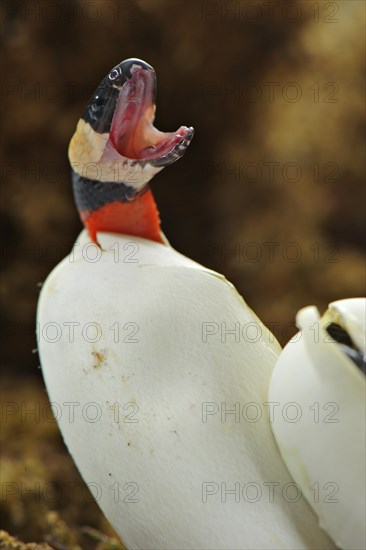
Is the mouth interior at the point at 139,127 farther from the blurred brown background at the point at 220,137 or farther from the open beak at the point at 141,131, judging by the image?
the blurred brown background at the point at 220,137

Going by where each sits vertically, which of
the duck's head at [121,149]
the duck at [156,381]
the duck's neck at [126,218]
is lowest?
the duck at [156,381]

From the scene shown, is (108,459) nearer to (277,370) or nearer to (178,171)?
(277,370)

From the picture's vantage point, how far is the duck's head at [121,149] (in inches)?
18.0

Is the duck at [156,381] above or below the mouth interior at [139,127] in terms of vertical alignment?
below

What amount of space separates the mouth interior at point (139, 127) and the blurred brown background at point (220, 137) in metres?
0.50

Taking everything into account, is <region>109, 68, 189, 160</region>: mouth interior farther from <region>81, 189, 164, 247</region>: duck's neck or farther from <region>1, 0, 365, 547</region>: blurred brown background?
<region>1, 0, 365, 547</region>: blurred brown background

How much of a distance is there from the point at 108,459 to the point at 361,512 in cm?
15

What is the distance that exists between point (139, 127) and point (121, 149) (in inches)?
0.7

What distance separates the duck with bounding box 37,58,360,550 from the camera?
427 mm

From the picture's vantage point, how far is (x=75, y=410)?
1.51 ft

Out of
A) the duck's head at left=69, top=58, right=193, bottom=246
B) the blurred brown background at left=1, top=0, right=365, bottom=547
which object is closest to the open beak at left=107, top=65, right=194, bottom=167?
the duck's head at left=69, top=58, right=193, bottom=246

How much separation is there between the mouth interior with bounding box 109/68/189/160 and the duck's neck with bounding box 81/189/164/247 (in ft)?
0.14

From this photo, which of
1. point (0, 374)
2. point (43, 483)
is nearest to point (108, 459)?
point (43, 483)

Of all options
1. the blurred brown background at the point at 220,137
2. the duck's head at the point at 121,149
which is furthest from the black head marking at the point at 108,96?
the blurred brown background at the point at 220,137
